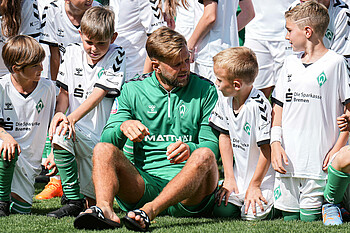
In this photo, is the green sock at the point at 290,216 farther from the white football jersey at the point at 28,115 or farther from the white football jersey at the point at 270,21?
the white football jersey at the point at 270,21

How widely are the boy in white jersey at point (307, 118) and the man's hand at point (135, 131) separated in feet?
3.54

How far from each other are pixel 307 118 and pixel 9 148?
2.42m

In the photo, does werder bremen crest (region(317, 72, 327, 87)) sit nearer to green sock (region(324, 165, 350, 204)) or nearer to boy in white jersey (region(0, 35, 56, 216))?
green sock (region(324, 165, 350, 204))

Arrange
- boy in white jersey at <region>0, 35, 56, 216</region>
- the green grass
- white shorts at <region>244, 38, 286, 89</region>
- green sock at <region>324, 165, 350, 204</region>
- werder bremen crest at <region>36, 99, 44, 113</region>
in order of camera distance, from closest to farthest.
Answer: the green grass, green sock at <region>324, 165, 350, 204</region>, boy in white jersey at <region>0, 35, 56, 216</region>, werder bremen crest at <region>36, 99, 44, 113</region>, white shorts at <region>244, 38, 286, 89</region>

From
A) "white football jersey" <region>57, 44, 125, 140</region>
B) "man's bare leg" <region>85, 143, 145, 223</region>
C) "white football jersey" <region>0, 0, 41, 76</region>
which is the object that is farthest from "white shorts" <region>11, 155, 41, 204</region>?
"white football jersey" <region>0, 0, 41, 76</region>

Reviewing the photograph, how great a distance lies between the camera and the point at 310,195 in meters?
4.90

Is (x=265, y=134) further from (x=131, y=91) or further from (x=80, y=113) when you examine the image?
(x=80, y=113)

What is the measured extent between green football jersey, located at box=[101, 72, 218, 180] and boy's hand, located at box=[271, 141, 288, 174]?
18.6 inches

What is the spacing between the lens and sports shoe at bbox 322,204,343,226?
4.60m

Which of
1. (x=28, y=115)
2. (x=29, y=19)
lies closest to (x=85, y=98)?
(x=28, y=115)

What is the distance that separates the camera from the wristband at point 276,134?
16.1 feet

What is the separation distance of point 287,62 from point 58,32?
2.56 metres

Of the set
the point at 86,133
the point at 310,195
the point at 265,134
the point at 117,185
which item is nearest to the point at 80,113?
the point at 86,133

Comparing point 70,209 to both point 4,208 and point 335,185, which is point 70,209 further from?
point 335,185
